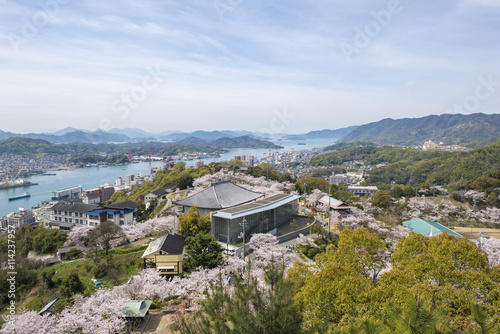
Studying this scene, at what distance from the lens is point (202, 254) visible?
11.5m

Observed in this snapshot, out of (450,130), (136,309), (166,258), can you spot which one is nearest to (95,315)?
(136,309)

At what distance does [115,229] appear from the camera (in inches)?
659

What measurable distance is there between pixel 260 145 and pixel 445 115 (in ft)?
408

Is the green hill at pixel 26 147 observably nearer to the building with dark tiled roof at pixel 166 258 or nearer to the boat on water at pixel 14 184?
the boat on water at pixel 14 184

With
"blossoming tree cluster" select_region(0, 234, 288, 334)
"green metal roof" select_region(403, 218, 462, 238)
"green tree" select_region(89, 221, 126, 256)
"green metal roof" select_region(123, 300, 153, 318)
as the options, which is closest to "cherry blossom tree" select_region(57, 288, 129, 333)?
"blossoming tree cluster" select_region(0, 234, 288, 334)

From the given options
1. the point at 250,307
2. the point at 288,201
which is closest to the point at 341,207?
the point at 288,201

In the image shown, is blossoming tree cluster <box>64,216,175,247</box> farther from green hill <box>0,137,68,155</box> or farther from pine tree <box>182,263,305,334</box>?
green hill <box>0,137,68,155</box>

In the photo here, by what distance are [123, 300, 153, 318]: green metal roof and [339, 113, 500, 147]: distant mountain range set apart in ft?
386

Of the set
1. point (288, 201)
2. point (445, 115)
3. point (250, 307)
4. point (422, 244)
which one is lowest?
point (288, 201)

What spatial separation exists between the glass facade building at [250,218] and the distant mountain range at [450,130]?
105443 millimetres

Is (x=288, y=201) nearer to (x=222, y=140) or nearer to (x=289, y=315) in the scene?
(x=289, y=315)

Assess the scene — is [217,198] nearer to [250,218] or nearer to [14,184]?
[250,218]

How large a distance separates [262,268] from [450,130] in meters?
170

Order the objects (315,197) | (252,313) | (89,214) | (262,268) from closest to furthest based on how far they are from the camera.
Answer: (252,313) < (262,268) < (89,214) < (315,197)
